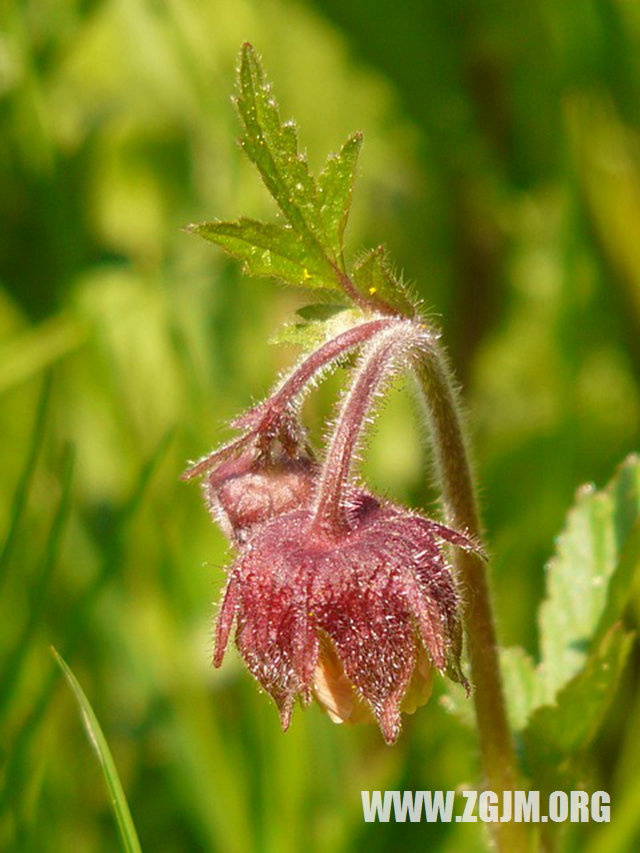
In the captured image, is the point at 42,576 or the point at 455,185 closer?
the point at 42,576

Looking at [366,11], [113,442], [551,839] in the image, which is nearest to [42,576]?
[551,839]

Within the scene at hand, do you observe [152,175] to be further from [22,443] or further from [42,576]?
[42,576]

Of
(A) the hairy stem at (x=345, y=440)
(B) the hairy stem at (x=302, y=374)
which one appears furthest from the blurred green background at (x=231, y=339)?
(A) the hairy stem at (x=345, y=440)

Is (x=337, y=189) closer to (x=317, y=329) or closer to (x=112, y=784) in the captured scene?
(x=317, y=329)

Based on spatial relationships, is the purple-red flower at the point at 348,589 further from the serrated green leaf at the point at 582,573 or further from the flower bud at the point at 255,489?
the serrated green leaf at the point at 582,573

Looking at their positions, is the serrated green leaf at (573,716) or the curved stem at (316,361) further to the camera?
the serrated green leaf at (573,716)

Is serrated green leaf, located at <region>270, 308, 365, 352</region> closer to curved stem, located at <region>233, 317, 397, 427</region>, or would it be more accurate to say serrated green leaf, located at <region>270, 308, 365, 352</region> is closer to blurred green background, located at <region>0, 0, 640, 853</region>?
curved stem, located at <region>233, 317, 397, 427</region>
